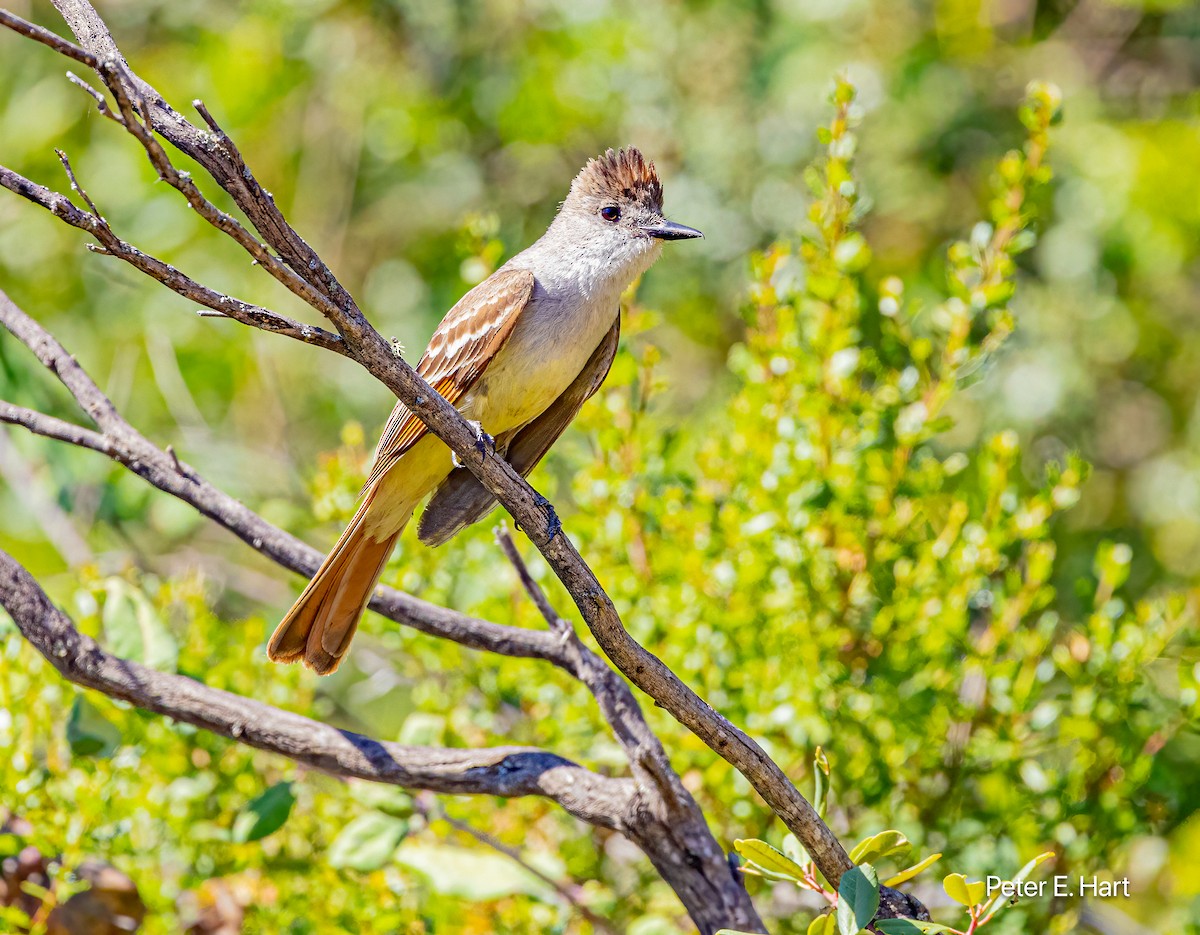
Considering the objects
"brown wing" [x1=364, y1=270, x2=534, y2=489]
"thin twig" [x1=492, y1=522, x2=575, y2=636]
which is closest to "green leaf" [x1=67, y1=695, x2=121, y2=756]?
"brown wing" [x1=364, y1=270, x2=534, y2=489]

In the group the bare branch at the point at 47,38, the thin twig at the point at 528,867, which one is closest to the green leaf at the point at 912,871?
the thin twig at the point at 528,867

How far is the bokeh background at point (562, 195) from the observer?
4.86 m

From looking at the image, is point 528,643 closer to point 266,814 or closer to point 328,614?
point 328,614

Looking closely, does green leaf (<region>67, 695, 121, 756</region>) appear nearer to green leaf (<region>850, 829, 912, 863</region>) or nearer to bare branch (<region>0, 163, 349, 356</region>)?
bare branch (<region>0, 163, 349, 356</region>)

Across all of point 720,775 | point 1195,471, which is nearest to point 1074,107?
point 1195,471

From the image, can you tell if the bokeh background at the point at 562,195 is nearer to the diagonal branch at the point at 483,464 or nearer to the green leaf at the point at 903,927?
the diagonal branch at the point at 483,464

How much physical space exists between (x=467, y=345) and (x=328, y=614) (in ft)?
2.41

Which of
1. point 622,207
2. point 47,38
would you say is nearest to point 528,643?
point 622,207

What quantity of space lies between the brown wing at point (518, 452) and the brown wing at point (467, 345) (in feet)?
0.62

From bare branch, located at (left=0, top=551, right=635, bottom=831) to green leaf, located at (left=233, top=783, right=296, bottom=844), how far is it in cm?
18

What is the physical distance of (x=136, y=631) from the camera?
3.01 meters

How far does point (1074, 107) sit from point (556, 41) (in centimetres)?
214

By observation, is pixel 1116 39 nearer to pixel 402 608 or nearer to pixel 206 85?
pixel 206 85

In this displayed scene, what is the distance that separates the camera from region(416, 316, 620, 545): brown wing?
3.13 meters
